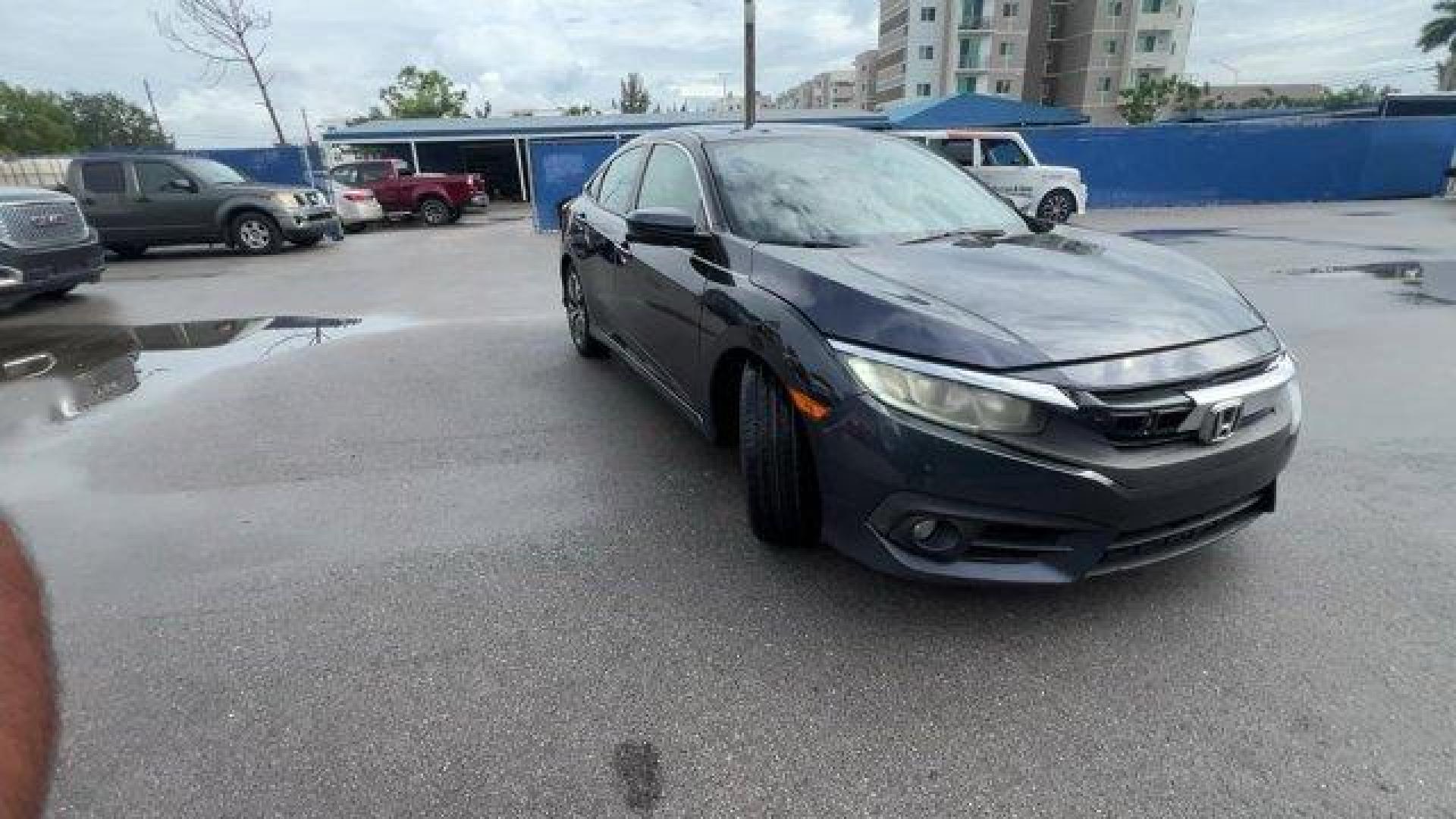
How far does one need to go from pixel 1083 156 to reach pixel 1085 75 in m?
51.8

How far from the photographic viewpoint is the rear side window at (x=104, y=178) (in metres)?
12.9

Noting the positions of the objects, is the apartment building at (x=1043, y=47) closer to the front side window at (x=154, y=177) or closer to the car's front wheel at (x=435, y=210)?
the car's front wheel at (x=435, y=210)

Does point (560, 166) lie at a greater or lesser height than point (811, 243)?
lesser

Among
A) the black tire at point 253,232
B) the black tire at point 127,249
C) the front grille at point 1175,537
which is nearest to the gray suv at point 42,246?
the black tire at point 253,232

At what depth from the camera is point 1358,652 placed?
2330 millimetres

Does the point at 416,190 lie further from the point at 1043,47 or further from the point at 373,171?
the point at 1043,47

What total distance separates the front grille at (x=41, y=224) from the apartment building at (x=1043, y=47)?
57.5m

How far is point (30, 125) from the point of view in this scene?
5819 centimetres

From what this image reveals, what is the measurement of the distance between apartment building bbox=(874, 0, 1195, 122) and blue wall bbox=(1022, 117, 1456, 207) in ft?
143

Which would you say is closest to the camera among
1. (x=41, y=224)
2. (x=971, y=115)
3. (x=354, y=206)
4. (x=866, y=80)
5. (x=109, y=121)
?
(x=41, y=224)

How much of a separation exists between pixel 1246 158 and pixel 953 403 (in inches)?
828

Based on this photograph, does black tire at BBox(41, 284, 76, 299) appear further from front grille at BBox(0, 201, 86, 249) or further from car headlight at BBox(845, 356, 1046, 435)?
car headlight at BBox(845, 356, 1046, 435)

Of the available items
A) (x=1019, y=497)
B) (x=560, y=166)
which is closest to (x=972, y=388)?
(x=1019, y=497)

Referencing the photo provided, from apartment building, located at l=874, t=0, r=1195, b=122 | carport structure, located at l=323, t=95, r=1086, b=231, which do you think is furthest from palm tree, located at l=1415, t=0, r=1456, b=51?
carport structure, located at l=323, t=95, r=1086, b=231
